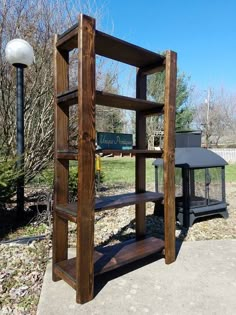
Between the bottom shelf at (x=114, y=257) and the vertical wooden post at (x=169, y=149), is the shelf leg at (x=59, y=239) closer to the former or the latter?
the bottom shelf at (x=114, y=257)

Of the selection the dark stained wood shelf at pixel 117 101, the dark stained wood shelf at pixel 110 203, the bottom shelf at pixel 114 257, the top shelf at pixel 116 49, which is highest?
the top shelf at pixel 116 49

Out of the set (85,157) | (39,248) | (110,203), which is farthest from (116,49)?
(39,248)

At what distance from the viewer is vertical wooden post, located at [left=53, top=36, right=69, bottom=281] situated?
2.18 metres

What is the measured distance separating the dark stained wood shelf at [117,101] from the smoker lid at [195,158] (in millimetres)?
1080

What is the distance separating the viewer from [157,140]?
61.7 ft

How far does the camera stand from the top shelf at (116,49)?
2.03m

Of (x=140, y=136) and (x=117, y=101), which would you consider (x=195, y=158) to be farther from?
(x=117, y=101)

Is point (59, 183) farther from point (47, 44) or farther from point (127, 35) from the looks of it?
point (127, 35)

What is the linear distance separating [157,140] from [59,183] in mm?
16976

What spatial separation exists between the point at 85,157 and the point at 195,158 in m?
2.09

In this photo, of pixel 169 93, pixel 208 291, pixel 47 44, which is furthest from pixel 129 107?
pixel 47 44

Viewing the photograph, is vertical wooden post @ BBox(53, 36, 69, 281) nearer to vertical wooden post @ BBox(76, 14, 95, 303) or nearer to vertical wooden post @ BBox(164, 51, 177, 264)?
vertical wooden post @ BBox(76, 14, 95, 303)

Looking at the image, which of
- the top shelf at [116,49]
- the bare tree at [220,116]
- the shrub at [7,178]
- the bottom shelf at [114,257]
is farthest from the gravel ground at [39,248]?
the bare tree at [220,116]

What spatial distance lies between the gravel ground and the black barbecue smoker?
20cm
